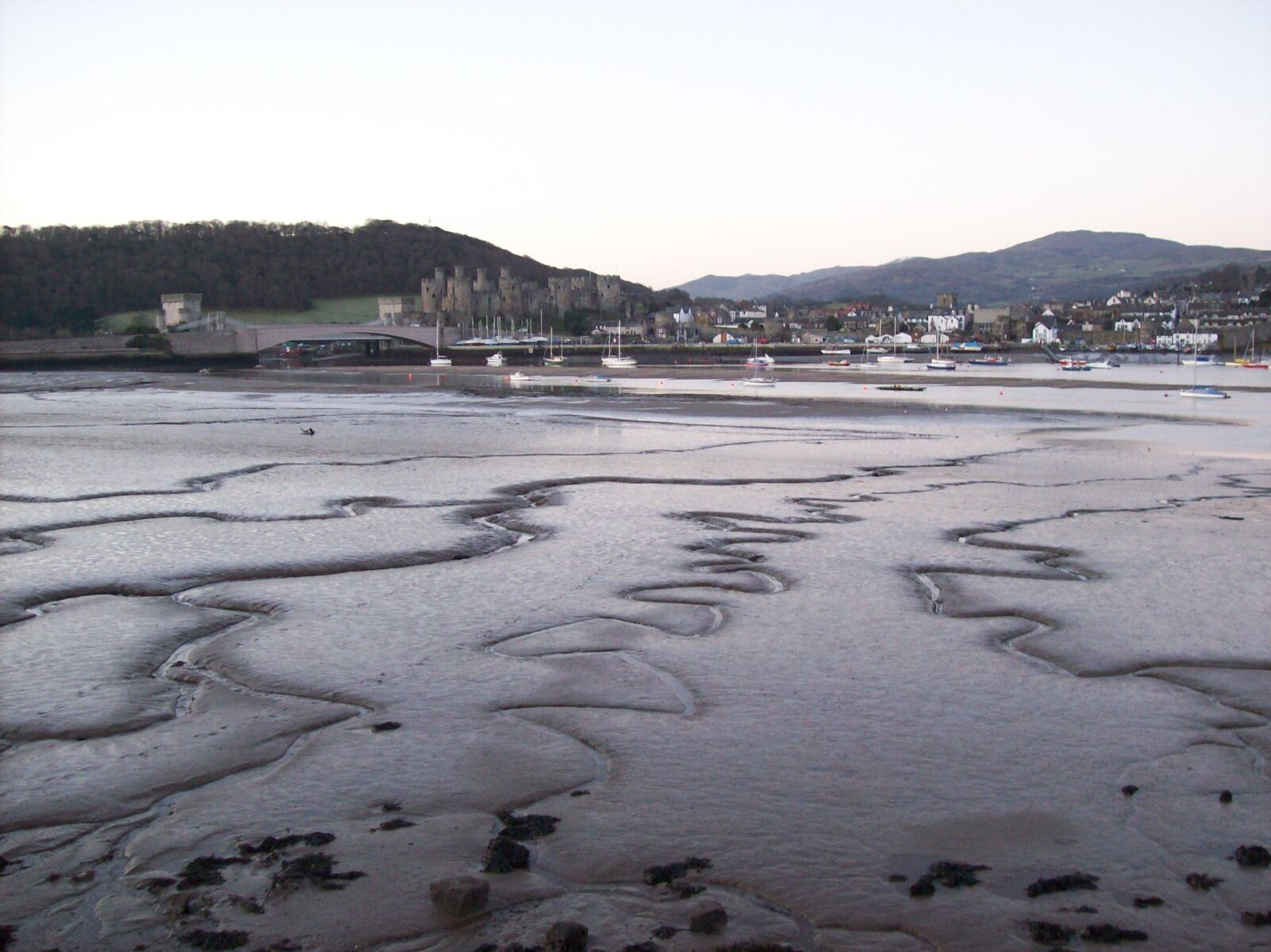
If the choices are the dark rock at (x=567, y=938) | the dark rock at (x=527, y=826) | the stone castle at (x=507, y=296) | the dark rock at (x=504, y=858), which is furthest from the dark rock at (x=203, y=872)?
the stone castle at (x=507, y=296)

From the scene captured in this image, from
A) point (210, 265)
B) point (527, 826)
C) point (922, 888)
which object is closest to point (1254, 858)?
point (922, 888)

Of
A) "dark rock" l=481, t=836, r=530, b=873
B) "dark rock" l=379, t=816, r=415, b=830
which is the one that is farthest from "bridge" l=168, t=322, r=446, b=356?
"dark rock" l=481, t=836, r=530, b=873

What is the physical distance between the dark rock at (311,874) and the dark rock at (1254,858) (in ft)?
12.6

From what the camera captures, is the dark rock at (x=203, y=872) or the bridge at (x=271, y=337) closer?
the dark rock at (x=203, y=872)

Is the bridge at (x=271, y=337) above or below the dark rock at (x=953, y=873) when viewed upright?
above

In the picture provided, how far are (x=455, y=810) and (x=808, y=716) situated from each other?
2.37 meters

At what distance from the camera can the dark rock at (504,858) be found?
15.8 feet

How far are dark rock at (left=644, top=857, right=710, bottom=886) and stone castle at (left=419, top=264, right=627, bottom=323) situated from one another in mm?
129473

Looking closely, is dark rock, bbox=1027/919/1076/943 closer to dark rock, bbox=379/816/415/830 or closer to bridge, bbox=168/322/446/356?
dark rock, bbox=379/816/415/830

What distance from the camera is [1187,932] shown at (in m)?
4.36

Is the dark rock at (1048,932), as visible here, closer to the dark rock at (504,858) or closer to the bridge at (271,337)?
the dark rock at (504,858)

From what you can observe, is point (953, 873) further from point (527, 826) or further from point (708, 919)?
point (527, 826)

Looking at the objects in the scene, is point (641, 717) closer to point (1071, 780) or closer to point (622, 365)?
point (1071, 780)

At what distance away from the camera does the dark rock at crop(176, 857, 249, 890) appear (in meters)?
4.62
